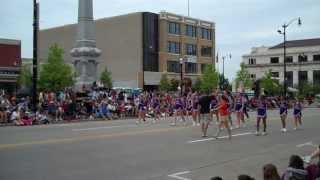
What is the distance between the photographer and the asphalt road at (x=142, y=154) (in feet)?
40.9

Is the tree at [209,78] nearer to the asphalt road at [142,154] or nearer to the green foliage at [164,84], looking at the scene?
the green foliage at [164,84]

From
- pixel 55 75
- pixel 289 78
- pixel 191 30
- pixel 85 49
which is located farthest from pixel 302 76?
pixel 85 49

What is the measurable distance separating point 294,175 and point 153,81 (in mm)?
84479

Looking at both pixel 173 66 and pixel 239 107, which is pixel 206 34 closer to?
pixel 173 66

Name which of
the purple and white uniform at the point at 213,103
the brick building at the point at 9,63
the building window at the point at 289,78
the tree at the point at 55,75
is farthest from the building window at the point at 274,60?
the purple and white uniform at the point at 213,103

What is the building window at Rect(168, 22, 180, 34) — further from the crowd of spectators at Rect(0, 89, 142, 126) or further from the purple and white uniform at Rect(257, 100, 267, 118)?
the purple and white uniform at Rect(257, 100, 267, 118)

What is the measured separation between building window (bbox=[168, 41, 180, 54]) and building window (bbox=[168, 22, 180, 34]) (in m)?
1.86

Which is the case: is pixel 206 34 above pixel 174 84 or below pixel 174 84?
above

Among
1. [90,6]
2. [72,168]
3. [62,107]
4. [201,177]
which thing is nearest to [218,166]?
[201,177]

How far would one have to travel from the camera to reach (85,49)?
4219cm

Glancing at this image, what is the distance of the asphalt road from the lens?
12469 mm

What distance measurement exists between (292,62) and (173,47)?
43190 mm

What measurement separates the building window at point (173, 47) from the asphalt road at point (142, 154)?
242 ft

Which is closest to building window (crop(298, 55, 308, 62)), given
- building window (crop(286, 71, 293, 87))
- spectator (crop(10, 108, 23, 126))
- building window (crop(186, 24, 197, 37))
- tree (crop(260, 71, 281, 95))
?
building window (crop(286, 71, 293, 87))
